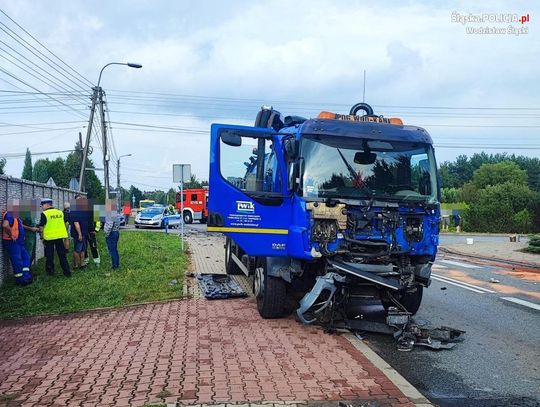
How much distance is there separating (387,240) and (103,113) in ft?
88.5

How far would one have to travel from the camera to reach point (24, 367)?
5.41 meters

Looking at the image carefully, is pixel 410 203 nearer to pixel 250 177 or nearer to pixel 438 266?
pixel 250 177

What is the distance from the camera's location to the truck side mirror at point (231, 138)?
7535 millimetres

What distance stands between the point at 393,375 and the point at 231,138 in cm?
411

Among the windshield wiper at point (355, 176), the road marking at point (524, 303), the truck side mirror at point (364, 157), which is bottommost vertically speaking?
the road marking at point (524, 303)

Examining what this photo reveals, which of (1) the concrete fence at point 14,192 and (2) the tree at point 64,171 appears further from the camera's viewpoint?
(2) the tree at point 64,171

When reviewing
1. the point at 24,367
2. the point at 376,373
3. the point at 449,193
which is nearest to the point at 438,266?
the point at 376,373

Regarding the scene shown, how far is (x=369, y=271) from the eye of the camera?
653cm

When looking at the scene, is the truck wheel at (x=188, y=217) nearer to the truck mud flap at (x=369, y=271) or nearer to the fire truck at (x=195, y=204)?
the fire truck at (x=195, y=204)

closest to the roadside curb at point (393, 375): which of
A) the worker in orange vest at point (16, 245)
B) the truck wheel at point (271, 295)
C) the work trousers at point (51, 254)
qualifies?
the truck wheel at point (271, 295)

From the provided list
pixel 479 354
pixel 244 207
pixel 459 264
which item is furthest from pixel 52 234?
pixel 459 264

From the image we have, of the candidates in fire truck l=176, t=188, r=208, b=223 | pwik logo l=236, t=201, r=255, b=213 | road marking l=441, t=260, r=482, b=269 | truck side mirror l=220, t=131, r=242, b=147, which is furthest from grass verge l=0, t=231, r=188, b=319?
fire truck l=176, t=188, r=208, b=223

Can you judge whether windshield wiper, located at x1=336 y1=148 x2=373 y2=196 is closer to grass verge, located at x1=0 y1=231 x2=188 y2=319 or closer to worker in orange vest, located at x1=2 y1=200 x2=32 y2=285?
grass verge, located at x1=0 y1=231 x2=188 y2=319

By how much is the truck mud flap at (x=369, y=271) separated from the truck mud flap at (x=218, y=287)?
10.6 ft
